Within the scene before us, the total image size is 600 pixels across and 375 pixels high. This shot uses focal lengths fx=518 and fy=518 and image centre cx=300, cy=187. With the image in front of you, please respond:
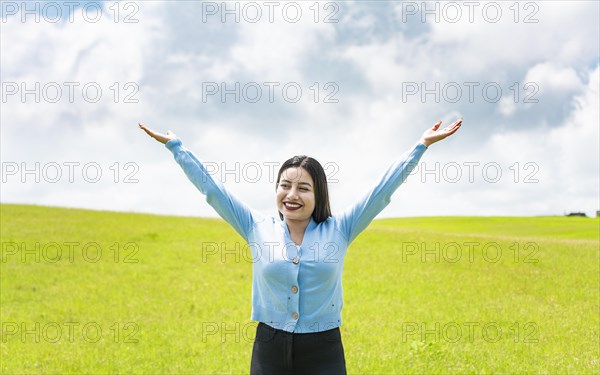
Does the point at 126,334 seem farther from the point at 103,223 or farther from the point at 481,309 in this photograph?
the point at 103,223

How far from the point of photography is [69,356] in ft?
39.5

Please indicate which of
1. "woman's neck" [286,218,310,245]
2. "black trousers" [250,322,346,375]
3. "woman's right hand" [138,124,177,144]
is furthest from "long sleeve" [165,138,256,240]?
"black trousers" [250,322,346,375]

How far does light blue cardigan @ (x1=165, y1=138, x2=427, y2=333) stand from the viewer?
5.06 metres

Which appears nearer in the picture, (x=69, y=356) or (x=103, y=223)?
(x=69, y=356)

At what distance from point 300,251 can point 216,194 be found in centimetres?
105

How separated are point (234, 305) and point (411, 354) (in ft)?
24.1

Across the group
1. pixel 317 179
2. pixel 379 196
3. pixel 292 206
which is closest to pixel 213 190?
pixel 292 206

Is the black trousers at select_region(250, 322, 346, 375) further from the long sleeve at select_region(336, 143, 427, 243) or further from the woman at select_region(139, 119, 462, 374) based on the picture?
the long sleeve at select_region(336, 143, 427, 243)

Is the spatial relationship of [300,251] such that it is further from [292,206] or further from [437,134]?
[437,134]

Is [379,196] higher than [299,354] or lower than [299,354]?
higher

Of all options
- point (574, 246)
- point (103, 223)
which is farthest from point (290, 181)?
point (103, 223)

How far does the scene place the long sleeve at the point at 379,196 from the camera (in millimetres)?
5219

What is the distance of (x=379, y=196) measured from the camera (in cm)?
522

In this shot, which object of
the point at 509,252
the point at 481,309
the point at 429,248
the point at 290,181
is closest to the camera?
the point at 290,181
